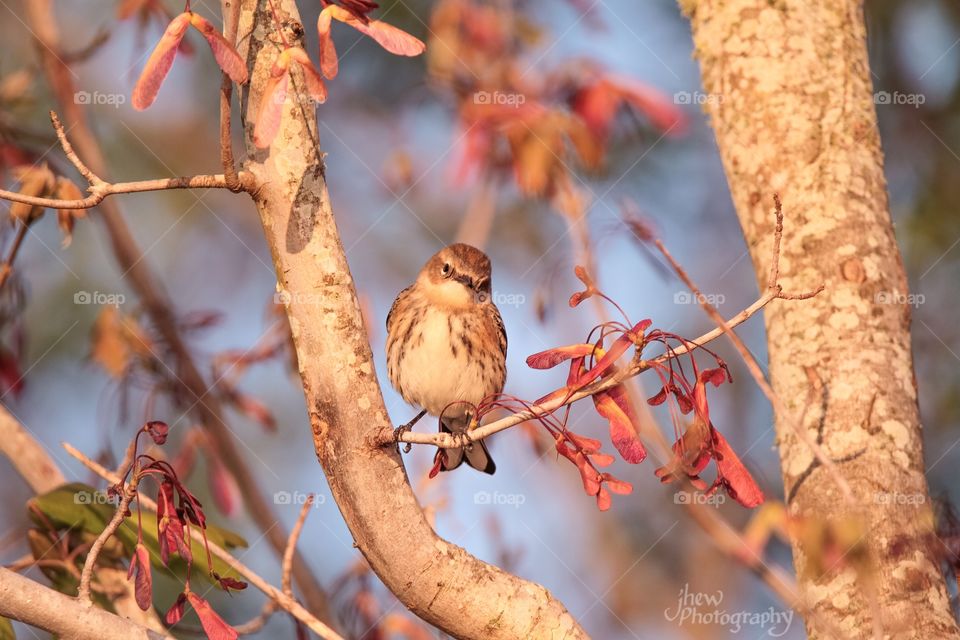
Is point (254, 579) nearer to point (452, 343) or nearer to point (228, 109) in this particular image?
point (228, 109)

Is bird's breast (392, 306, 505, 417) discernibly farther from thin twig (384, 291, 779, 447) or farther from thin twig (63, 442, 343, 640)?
thin twig (384, 291, 779, 447)

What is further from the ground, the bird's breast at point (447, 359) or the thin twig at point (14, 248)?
the thin twig at point (14, 248)

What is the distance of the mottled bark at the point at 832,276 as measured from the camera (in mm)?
3518

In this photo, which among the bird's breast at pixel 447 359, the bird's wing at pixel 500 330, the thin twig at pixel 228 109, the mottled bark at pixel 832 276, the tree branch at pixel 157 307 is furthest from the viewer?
the bird's wing at pixel 500 330

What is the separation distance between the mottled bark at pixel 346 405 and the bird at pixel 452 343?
7.43 ft

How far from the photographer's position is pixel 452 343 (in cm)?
536

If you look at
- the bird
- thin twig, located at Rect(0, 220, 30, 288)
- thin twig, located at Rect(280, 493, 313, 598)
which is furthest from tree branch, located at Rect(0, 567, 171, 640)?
the bird

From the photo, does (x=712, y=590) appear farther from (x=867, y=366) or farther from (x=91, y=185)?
(x=91, y=185)

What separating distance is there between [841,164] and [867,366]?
0.88 meters

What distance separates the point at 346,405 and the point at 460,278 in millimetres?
2480

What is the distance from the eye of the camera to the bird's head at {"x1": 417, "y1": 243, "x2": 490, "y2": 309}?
545 cm

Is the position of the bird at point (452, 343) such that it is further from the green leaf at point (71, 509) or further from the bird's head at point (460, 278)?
the green leaf at point (71, 509)

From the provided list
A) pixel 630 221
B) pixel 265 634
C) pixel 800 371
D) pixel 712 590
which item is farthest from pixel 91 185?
pixel 712 590

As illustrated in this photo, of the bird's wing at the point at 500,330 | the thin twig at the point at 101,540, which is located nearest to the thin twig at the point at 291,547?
the thin twig at the point at 101,540
